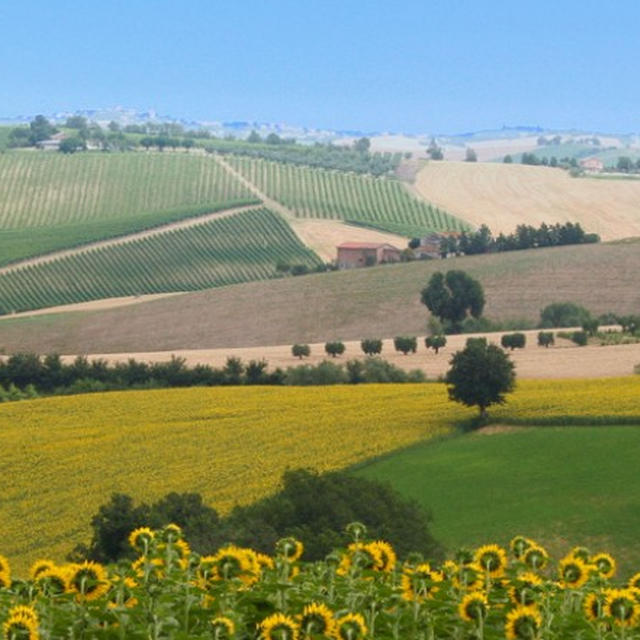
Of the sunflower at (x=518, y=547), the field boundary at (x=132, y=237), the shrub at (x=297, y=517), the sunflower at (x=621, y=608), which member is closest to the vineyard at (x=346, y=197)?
the field boundary at (x=132, y=237)

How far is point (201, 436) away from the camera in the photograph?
48188 millimetres

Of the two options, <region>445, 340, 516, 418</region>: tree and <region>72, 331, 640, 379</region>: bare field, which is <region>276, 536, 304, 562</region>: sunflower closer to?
<region>445, 340, 516, 418</region>: tree

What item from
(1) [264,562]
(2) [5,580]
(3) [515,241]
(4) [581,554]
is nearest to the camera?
(2) [5,580]

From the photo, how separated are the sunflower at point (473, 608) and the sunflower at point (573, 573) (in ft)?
5.50

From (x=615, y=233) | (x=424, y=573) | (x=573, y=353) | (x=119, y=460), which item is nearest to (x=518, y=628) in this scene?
(x=424, y=573)

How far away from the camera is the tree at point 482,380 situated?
5016 centimetres

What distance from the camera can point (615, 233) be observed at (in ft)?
416

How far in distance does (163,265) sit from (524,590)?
350 feet

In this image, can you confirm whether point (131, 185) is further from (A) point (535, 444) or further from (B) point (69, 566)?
(B) point (69, 566)

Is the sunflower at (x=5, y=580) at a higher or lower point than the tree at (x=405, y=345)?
lower

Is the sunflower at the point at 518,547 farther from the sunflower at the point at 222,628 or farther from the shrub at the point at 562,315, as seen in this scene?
the shrub at the point at 562,315

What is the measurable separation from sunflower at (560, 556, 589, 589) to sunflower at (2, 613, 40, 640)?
3.99 m

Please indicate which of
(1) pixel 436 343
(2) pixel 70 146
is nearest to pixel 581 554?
(1) pixel 436 343

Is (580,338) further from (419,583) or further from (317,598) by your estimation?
(317,598)
